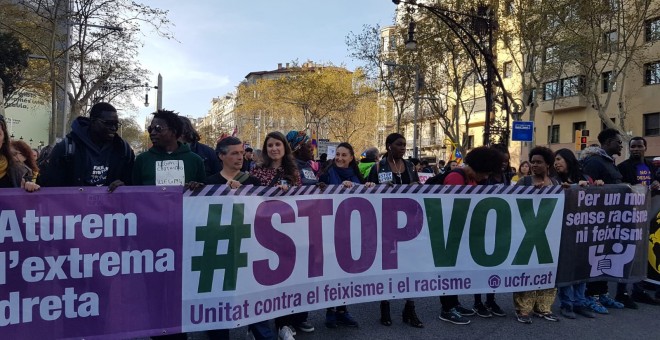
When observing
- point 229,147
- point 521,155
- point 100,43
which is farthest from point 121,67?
point 521,155

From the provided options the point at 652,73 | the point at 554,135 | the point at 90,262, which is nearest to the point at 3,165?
the point at 90,262

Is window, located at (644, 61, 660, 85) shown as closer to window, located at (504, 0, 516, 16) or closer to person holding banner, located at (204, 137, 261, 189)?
window, located at (504, 0, 516, 16)

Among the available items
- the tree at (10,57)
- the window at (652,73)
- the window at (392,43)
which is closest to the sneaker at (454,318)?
the tree at (10,57)

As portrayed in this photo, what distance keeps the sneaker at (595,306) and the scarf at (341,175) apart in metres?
2.76

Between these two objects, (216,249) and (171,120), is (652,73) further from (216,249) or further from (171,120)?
(216,249)

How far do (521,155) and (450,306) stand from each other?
40712 mm

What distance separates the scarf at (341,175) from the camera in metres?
5.32

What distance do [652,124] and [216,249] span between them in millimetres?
35189

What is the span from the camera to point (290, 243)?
4203 millimetres

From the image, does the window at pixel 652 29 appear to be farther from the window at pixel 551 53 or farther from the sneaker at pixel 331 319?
the sneaker at pixel 331 319

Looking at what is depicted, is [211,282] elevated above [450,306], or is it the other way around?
[211,282]

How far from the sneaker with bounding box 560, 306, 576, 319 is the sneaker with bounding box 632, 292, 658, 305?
125 centimetres

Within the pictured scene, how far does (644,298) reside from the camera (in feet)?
19.7

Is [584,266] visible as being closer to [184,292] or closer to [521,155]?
[184,292]
